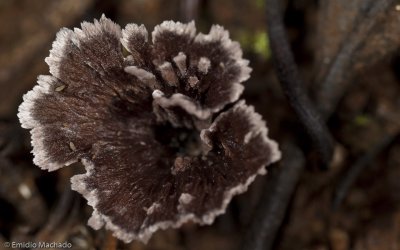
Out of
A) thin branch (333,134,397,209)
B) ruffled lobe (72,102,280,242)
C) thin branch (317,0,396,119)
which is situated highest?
thin branch (317,0,396,119)

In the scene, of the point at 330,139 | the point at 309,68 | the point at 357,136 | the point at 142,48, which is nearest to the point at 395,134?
the point at 357,136

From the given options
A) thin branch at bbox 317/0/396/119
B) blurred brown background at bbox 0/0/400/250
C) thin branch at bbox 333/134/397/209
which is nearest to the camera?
thin branch at bbox 317/0/396/119

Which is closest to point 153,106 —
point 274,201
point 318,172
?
point 274,201

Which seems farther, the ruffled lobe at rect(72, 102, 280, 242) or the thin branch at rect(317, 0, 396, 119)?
the thin branch at rect(317, 0, 396, 119)

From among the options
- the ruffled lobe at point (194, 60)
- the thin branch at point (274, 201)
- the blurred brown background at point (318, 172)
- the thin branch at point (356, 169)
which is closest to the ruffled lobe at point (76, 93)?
the ruffled lobe at point (194, 60)

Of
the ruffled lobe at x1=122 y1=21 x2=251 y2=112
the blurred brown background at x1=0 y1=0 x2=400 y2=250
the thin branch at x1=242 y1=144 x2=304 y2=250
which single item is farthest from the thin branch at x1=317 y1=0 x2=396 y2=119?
the ruffled lobe at x1=122 y1=21 x2=251 y2=112

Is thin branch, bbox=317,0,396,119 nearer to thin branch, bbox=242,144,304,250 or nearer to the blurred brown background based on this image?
the blurred brown background
